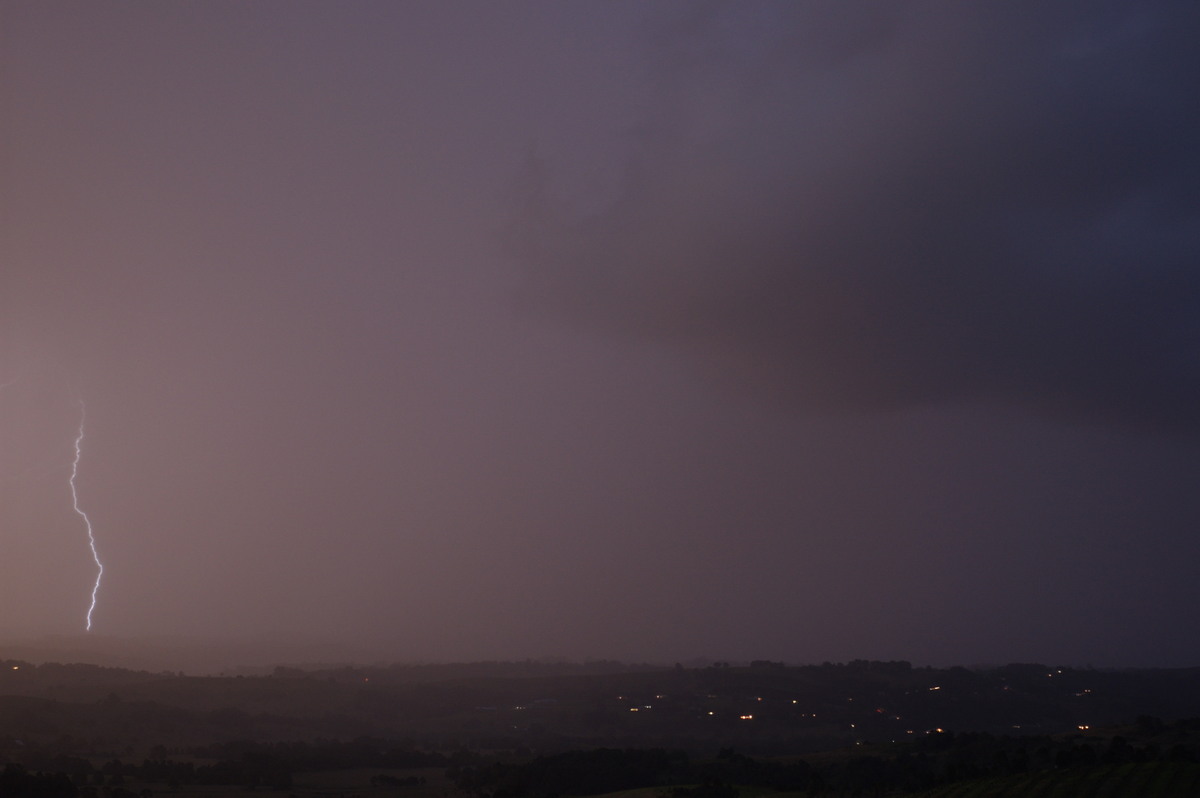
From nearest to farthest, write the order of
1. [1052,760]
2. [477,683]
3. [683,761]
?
[1052,760], [683,761], [477,683]

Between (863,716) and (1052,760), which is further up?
(1052,760)

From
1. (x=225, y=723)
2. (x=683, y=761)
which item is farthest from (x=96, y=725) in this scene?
(x=683, y=761)

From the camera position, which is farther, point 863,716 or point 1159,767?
point 863,716

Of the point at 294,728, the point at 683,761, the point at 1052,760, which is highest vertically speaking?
the point at 1052,760

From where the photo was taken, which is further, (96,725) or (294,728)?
(294,728)

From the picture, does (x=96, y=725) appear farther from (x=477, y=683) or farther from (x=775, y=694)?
(x=775, y=694)

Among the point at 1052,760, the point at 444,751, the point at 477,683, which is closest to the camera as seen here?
the point at 1052,760

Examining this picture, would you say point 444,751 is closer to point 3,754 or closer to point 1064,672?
point 3,754

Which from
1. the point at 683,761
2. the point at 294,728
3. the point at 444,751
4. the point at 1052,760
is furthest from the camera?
the point at 294,728

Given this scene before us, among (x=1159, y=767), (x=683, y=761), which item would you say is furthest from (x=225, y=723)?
(x=1159, y=767)
